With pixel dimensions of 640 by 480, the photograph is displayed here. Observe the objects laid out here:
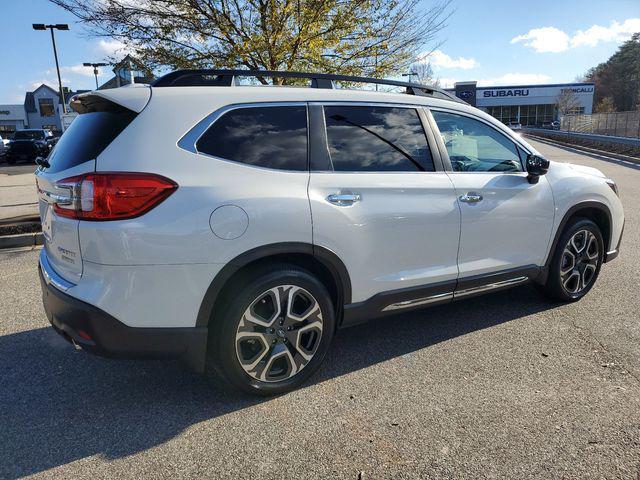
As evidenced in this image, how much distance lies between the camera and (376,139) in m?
3.40

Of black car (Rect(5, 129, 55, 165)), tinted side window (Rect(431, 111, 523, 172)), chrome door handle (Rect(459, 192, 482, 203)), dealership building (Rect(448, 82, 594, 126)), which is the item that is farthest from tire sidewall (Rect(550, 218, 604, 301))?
dealership building (Rect(448, 82, 594, 126))

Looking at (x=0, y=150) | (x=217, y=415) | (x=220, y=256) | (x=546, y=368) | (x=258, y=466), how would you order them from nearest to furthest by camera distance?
→ (x=258, y=466) → (x=220, y=256) → (x=217, y=415) → (x=546, y=368) → (x=0, y=150)

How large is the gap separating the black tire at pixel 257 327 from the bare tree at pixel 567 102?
75438 mm

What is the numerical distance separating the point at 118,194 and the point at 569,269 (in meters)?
3.83

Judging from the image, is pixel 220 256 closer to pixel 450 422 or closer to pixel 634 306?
pixel 450 422

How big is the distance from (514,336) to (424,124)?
1.79 metres

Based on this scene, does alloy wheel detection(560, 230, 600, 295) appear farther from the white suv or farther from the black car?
the black car

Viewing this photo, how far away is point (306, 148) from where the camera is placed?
311 centimetres

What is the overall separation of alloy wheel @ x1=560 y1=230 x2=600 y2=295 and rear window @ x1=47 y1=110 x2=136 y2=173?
12.2 feet

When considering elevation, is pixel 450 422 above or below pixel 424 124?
below

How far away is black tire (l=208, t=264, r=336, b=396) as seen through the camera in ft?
9.27

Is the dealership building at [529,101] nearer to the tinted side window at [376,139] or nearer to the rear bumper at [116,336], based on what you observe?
the tinted side window at [376,139]

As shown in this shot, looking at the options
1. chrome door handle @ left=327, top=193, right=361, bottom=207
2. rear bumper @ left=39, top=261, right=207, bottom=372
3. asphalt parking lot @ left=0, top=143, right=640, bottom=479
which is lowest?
asphalt parking lot @ left=0, top=143, right=640, bottom=479

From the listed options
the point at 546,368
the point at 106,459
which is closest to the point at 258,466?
the point at 106,459
